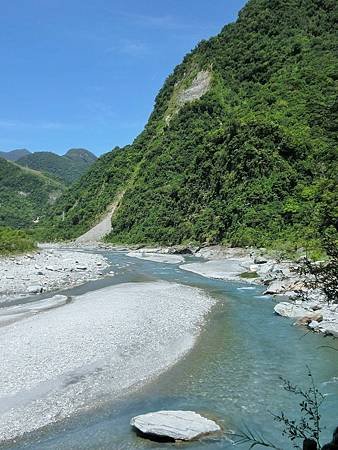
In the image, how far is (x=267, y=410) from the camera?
11625mm

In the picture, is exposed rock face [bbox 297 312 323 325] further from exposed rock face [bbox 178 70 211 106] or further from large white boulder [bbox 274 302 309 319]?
exposed rock face [bbox 178 70 211 106]

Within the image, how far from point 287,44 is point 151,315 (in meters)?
101

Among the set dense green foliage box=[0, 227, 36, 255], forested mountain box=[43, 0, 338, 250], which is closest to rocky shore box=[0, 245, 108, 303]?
dense green foliage box=[0, 227, 36, 255]

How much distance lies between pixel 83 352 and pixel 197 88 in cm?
11966

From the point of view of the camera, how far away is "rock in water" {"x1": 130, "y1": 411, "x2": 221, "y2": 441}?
10234 mm

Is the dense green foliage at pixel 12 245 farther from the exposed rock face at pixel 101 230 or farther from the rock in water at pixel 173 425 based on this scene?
the exposed rock face at pixel 101 230

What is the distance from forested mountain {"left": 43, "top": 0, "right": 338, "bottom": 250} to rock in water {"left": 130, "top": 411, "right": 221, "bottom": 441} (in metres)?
37.5

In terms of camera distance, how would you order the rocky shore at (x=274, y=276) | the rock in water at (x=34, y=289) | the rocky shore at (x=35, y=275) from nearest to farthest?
the rocky shore at (x=274, y=276)
the rock in water at (x=34, y=289)
the rocky shore at (x=35, y=275)

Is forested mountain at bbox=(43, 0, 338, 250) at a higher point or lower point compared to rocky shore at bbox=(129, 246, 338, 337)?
higher

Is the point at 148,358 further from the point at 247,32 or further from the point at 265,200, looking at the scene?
the point at 247,32

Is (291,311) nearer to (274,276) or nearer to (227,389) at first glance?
(227,389)

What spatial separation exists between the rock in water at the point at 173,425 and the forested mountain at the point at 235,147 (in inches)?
1477

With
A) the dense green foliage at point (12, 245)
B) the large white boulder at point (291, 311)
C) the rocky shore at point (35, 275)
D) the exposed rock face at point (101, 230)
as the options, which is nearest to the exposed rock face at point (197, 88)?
the exposed rock face at point (101, 230)

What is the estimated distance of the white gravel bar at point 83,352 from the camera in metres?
12.1
